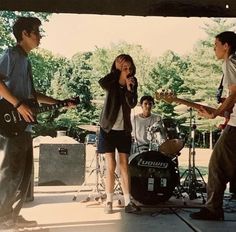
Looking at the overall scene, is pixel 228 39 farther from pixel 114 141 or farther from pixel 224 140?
pixel 114 141

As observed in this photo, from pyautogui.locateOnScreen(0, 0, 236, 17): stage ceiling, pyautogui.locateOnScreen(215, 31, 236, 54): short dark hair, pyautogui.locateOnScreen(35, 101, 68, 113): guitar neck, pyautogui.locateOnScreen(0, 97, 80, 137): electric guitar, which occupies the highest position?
pyautogui.locateOnScreen(0, 0, 236, 17): stage ceiling

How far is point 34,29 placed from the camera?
285 cm

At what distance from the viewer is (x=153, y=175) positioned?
4.41 metres

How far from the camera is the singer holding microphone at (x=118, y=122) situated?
3631 millimetres

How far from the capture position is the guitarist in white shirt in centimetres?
300

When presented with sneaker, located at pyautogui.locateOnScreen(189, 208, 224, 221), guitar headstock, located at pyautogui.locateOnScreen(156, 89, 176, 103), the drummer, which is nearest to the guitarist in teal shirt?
guitar headstock, located at pyautogui.locateOnScreen(156, 89, 176, 103)

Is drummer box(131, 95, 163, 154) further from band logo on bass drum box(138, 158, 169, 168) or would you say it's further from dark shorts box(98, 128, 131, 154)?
dark shorts box(98, 128, 131, 154)

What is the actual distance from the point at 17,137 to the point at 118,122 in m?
1.16

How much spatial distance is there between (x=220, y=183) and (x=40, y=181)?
3.14 metres

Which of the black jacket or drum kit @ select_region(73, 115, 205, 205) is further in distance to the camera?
drum kit @ select_region(73, 115, 205, 205)

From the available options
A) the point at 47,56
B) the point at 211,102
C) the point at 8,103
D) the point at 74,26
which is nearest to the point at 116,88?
the point at 8,103

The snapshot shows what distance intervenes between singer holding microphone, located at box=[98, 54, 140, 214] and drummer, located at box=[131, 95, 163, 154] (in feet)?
3.86

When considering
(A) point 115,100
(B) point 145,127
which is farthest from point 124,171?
(B) point 145,127

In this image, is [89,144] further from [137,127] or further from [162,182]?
[162,182]
